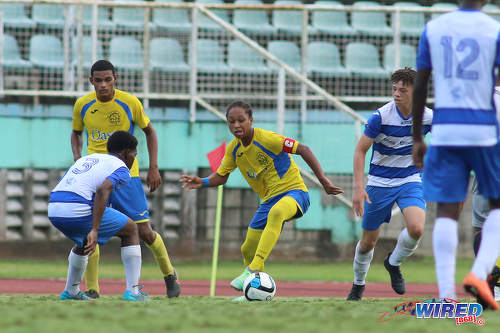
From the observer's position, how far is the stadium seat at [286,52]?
1598 cm

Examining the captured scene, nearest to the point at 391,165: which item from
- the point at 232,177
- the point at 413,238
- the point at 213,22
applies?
the point at 413,238

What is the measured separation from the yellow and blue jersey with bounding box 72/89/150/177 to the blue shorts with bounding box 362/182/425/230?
2.45m

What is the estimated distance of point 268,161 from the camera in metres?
8.27

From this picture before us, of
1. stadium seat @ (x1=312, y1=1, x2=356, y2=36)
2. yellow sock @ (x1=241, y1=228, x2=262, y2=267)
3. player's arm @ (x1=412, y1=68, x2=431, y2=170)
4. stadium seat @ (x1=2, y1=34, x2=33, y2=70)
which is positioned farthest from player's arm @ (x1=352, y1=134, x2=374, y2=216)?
stadium seat @ (x1=2, y1=34, x2=33, y2=70)

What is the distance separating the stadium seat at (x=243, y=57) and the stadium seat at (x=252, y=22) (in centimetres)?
126

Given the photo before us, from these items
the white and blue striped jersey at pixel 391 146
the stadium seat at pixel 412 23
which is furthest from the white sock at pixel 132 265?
the stadium seat at pixel 412 23

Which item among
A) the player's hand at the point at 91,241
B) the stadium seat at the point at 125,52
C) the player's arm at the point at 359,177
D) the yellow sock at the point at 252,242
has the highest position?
the stadium seat at the point at 125,52

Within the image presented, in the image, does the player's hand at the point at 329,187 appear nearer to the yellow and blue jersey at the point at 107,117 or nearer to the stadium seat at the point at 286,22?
the yellow and blue jersey at the point at 107,117

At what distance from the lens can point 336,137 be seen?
14.8 metres

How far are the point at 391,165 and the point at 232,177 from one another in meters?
6.68

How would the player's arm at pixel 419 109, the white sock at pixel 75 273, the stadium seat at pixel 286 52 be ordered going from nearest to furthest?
the player's arm at pixel 419 109, the white sock at pixel 75 273, the stadium seat at pixel 286 52

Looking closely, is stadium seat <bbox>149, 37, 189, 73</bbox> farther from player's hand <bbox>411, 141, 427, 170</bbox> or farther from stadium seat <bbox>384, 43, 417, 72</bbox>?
player's hand <bbox>411, 141, 427, 170</bbox>

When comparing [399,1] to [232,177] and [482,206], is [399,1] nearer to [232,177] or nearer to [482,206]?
[232,177]

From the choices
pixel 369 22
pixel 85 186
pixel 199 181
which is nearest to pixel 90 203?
pixel 85 186
